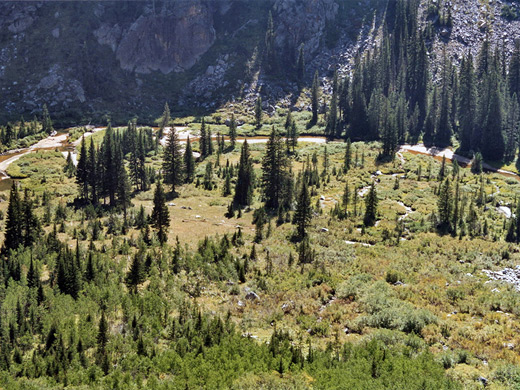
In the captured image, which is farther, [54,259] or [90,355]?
[54,259]

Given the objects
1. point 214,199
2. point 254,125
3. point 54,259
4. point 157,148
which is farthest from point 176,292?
point 254,125

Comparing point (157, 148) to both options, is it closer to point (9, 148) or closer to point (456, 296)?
point (9, 148)

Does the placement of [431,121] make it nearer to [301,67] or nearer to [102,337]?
[301,67]

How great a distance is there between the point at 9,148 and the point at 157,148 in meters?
32.0

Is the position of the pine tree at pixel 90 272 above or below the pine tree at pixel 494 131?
below

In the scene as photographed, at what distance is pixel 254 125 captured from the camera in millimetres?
123688

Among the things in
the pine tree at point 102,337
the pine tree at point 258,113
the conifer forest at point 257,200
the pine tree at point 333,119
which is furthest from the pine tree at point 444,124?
the pine tree at point 102,337

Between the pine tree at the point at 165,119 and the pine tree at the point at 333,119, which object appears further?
the pine tree at the point at 333,119

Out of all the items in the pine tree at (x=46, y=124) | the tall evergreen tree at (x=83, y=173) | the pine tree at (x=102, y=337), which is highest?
the pine tree at (x=46, y=124)

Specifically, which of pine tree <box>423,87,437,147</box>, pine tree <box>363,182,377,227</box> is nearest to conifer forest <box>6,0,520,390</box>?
pine tree <box>423,87,437,147</box>

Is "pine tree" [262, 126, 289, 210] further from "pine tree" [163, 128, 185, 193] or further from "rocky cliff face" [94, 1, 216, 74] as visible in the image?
"rocky cliff face" [94, 1, 216, 74]

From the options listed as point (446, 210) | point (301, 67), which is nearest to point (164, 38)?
point (301, 67)

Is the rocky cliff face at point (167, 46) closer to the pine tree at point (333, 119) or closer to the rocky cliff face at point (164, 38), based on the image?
the rocky cliff face at point (164, 38)

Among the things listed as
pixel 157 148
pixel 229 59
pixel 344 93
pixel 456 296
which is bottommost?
pixel 456 296
